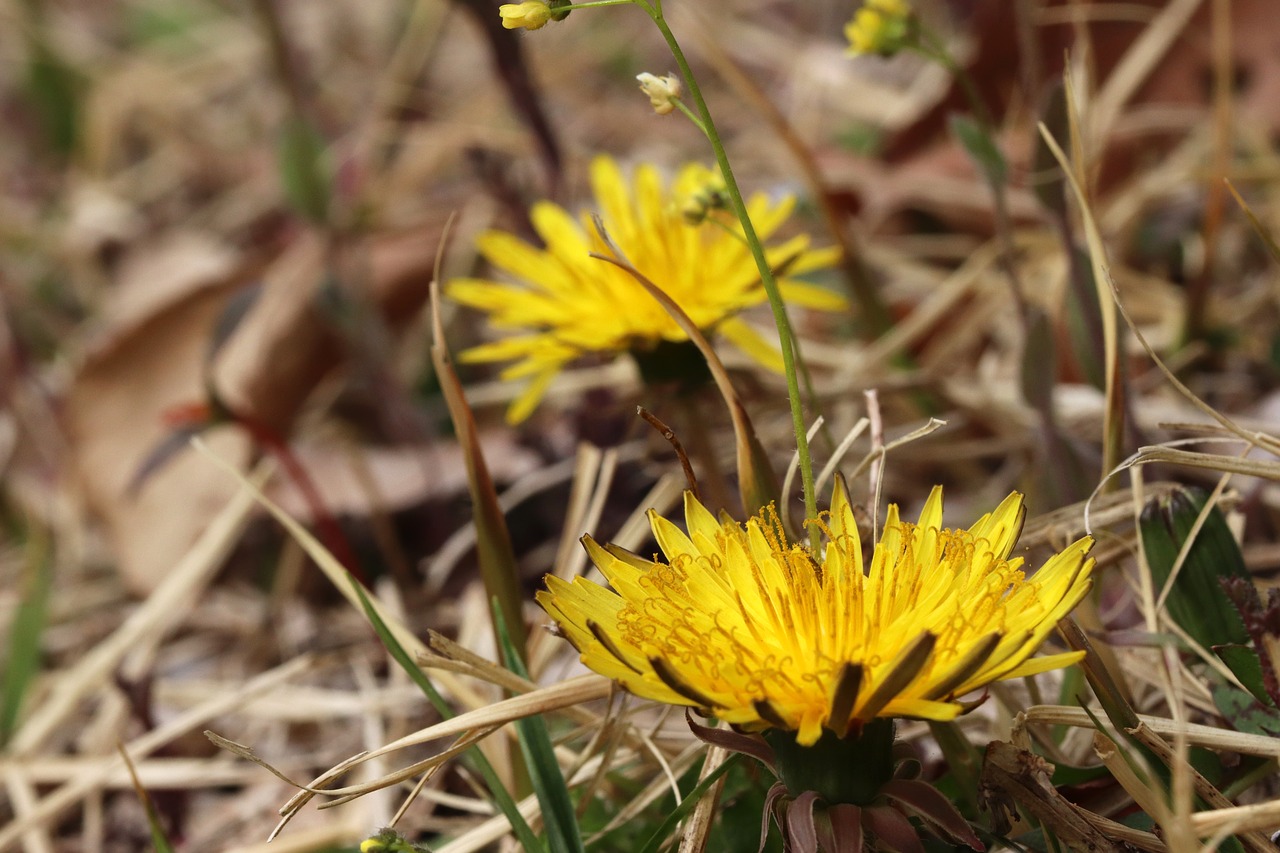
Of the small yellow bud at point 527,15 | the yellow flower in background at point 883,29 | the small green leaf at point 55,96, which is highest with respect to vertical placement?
the small yellow bud at point 527,15

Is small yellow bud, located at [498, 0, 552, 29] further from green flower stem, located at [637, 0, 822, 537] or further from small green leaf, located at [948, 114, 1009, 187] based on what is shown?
small green leaf, located at [948, 114, 1009, 187]

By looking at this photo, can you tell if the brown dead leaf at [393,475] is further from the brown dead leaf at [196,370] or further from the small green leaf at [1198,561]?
the small green leaf at [1198,561]

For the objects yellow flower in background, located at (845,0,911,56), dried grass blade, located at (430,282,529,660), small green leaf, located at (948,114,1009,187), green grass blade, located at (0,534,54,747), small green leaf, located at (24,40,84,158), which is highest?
yellow flower in background, located at (845,0,911,56)

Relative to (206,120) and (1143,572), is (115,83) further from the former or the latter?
(1143,572)

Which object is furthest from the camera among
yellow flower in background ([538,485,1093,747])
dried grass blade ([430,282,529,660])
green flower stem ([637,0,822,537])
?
dried grass blade ([430,282,529,660])

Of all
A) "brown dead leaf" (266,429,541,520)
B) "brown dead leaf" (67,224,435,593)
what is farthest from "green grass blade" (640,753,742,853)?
"brown dead leaf" (67,224,435,593)

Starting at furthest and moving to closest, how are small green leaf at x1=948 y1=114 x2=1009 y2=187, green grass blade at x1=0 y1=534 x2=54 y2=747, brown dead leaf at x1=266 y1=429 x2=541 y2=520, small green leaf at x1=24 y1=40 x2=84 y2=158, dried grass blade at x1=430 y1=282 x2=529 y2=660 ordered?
1. small green leaf at x1=24 y1=40 x2=84 y2=158
2. brown dead leaf at x1=266 y1=429 x2=541 y2=520
3. green grass blade at x1=0 y1=534 x2=54 y2=747
4. small green leaf at x1=948 y1=114 x2=1009 y2=187
5. dried grass blade at x1=430 y1=282 x2=529 y2=660

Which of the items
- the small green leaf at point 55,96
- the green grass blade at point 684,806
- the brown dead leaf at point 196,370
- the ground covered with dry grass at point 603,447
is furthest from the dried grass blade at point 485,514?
the small green leaf at point 55,96
